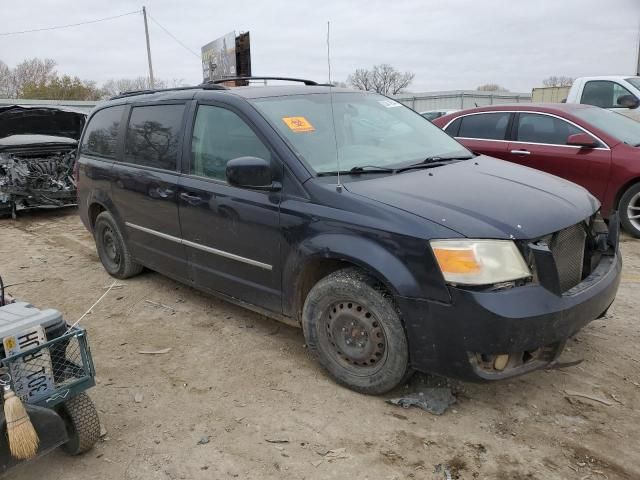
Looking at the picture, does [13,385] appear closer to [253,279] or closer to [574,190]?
[253,279]

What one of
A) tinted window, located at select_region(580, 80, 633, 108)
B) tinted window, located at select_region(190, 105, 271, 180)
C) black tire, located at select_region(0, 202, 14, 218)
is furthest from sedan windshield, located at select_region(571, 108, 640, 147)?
black tire, located at select_region(0, 202, 14, 218)

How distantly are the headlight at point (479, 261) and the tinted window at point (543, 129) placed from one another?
435cm

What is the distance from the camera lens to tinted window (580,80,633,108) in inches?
335

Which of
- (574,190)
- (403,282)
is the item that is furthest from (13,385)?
(574,190)

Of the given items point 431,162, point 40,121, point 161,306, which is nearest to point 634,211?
point 431,162

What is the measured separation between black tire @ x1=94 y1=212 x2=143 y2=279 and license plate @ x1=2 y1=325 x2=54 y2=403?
2611 millimetres

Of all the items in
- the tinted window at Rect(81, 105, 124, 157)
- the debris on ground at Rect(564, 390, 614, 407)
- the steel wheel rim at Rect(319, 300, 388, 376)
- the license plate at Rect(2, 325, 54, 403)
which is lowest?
the debris on ground at Rect(564, 390, 614, 407)

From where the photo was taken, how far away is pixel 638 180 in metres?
5.96

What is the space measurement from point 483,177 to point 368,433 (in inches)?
66.3

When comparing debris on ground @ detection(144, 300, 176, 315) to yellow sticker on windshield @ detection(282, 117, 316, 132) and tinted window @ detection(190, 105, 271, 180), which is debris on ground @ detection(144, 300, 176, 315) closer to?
tinted window @ detection(190, 105, 271, 180)

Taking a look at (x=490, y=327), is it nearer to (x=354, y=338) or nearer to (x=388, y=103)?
(x=354, y=338)

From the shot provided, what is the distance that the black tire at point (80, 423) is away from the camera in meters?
2.60

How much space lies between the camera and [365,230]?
9.38 ft

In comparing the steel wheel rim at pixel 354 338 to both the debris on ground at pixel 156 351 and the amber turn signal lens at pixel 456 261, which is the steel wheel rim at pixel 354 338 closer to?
the amber turn signal lens at pixel 456 261
